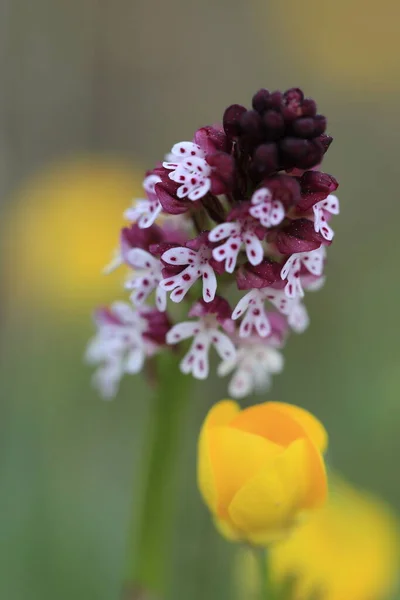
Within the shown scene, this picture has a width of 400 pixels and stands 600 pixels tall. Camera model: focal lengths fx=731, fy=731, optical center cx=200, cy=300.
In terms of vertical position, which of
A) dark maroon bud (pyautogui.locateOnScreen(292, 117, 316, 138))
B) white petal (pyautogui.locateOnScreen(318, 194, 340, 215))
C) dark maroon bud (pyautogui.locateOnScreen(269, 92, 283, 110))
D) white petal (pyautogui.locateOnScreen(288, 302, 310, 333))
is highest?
dark maroon bud (pyautogui.locateOnScreen(269, 92, 283, 110))

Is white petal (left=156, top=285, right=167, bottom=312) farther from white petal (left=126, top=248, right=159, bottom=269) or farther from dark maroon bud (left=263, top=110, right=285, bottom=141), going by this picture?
dark maroon bud (left=263, top=110, right=285, bottom=141)

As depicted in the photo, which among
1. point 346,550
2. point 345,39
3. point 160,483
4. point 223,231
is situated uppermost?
point 345,39

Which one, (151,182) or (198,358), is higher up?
(151,182)

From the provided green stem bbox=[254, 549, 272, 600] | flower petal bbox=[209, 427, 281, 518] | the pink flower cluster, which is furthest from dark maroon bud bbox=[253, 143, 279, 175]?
green stem bbox=[254, 549, 272, 600]

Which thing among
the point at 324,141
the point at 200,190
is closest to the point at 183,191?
the point at 200,190

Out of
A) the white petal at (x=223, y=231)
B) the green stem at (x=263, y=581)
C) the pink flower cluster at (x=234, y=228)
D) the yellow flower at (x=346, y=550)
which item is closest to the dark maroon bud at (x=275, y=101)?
the pink flower cluster at (x=234, y=228)

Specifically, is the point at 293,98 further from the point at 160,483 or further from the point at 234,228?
the point at 160,483

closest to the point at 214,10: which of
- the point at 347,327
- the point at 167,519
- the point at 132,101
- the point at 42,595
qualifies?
the point at 132,101
